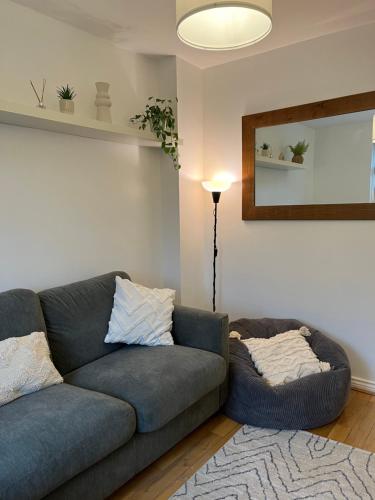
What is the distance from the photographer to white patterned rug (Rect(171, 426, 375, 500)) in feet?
5.83

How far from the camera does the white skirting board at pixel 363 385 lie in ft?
8.95

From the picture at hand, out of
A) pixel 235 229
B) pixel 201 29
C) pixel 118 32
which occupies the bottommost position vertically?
pixel 235 229

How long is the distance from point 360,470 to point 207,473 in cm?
76

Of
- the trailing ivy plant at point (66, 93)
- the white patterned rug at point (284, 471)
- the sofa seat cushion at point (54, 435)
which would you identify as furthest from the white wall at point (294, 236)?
the sofa seat cushion at point (54, 435)

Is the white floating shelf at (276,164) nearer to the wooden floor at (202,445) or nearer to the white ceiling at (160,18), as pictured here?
the white ceiling at (160,18)

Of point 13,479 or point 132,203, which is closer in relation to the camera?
point 13,479

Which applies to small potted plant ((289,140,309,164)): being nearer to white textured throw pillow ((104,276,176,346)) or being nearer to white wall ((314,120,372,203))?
white wall ((314,120,372,203))

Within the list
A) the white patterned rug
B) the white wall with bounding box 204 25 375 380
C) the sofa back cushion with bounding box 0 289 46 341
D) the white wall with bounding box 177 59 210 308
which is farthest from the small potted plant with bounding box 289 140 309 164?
the sofa back cushion with bounding box 0 289 46 341

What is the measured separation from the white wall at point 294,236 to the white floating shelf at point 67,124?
0.80m

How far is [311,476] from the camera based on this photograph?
6.15 ft

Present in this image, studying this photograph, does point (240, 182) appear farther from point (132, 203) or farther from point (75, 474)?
point (75, 474)

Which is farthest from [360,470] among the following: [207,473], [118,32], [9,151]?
[118,32]

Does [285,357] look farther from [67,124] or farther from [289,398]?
[67,124]

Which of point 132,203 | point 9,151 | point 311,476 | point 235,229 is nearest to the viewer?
point 311,476
